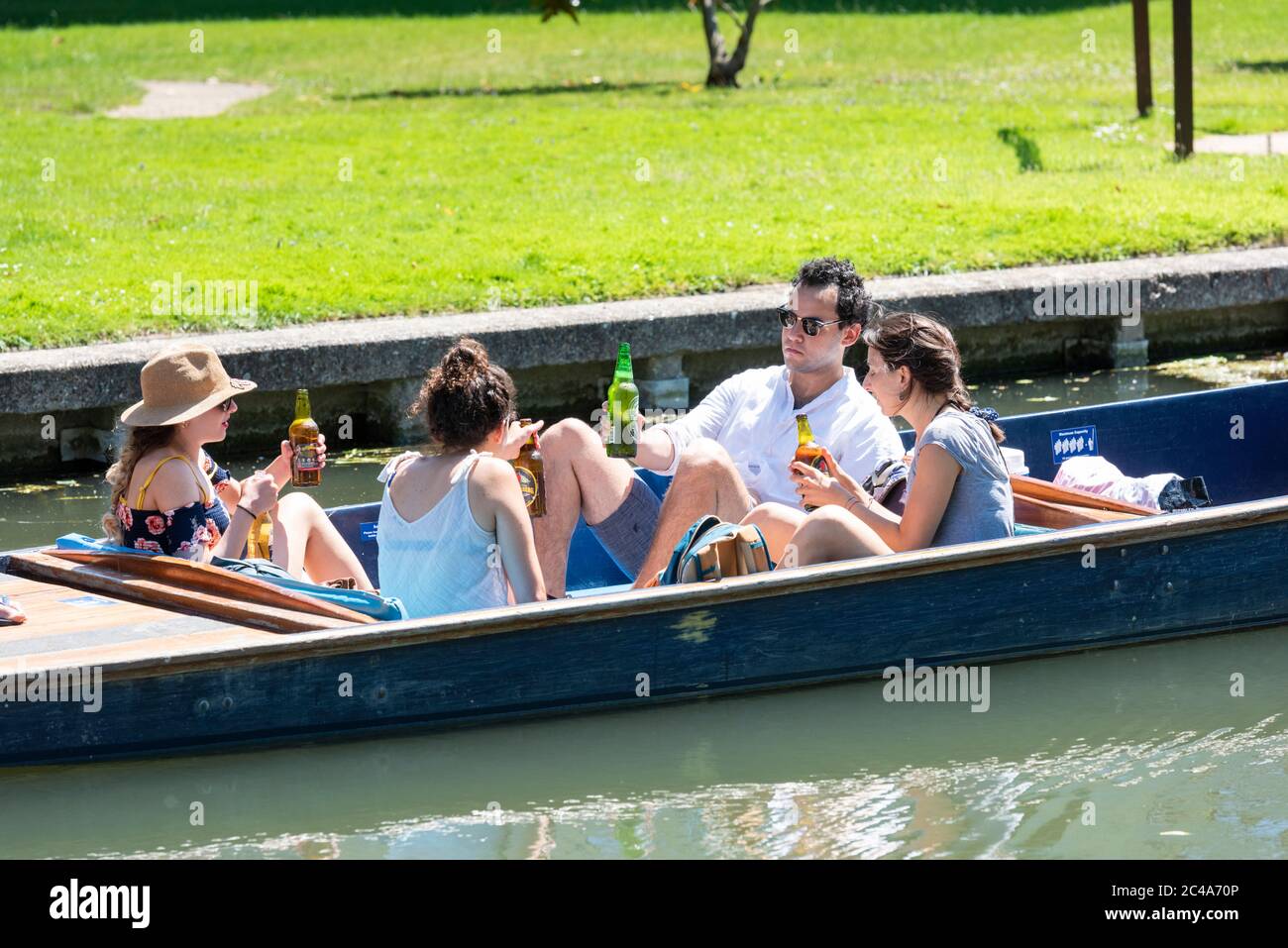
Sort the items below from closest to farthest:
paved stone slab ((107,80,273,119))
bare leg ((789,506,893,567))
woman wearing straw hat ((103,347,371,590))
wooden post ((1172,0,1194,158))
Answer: woman wearing straw hat ((103,347,371,590))
bare leg ((789,506,893,567))
wooden post ((1172,0,1194,158))
paved stone slab ((107,80,273,119))

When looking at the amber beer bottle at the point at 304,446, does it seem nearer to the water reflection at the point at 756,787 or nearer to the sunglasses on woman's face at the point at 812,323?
the water reflection at the point at 756,787

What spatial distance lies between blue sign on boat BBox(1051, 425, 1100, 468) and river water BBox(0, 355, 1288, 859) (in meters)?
1.29

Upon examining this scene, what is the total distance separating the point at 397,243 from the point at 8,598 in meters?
5.80

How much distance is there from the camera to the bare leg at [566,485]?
6148mm

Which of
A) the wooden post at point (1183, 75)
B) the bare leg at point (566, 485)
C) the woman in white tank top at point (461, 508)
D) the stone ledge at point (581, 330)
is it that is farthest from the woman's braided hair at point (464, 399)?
the wooden post at point (1183, 75)

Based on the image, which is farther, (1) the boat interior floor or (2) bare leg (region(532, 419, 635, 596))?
(2) bare leg (region(532, 419, 635, 596))

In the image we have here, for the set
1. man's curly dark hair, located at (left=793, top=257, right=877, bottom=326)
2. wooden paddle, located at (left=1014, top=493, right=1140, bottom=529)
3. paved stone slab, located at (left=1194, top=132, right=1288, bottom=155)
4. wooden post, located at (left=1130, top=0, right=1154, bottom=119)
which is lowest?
wooden paddle, located at (left=1014, top=493, right=1140, bottom=529)

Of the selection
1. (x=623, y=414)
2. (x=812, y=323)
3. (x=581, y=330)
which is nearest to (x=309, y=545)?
(x=623, y=414)

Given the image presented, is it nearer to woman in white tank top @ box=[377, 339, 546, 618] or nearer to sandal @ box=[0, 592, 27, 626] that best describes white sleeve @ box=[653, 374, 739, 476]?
woman in white tank top @ box=[377, 339, 546, 618]

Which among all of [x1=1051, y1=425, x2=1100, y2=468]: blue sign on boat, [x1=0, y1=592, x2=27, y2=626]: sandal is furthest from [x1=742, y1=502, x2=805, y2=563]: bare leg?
[x1=0, y1=592, x2=27, y2=626]: sandal

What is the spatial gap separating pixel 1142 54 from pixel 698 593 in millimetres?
10261

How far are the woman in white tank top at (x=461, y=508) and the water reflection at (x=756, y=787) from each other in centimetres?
45

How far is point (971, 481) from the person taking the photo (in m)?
5.81

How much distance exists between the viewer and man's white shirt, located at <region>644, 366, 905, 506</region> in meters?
6.29
